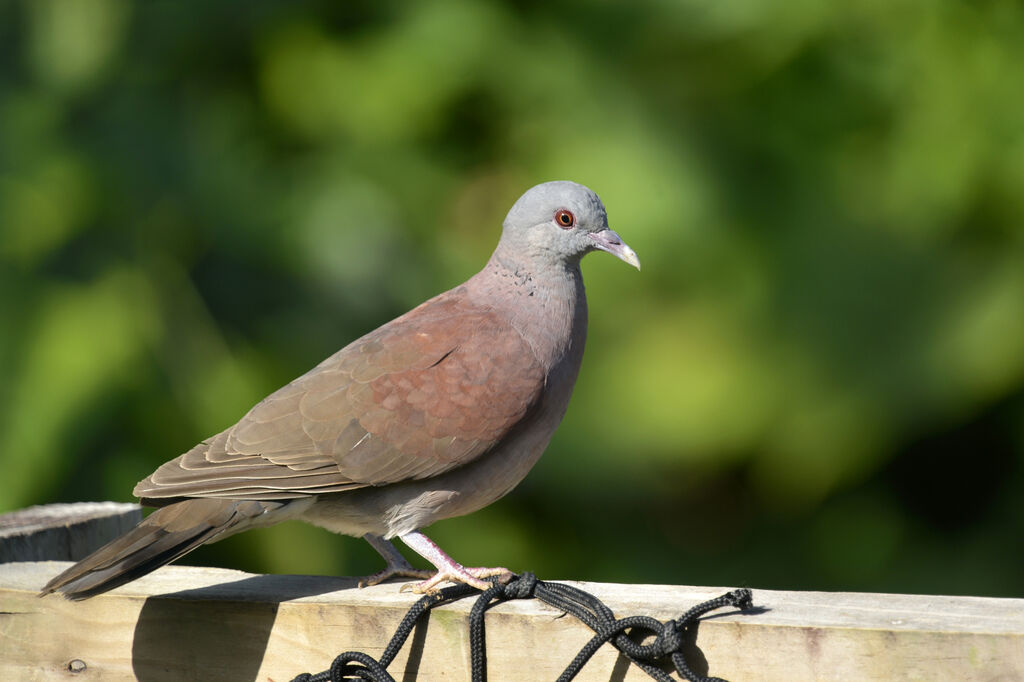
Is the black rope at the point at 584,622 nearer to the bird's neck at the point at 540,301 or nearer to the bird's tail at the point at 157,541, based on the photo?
the bird's tail at the point at 157,541

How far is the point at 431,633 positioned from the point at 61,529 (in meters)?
1.01

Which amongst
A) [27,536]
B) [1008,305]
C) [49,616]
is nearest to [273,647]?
[49,616]

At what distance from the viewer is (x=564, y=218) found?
2535 millimetres

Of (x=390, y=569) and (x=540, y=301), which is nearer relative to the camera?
(x=390, y=569)

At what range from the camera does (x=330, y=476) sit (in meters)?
2.18

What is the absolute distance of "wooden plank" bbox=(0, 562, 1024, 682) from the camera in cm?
154

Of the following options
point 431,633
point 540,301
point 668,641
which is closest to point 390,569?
point 431,633

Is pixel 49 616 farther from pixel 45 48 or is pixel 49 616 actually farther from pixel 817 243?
pixel 45 48

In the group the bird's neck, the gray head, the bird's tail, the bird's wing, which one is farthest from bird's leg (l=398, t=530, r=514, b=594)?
the gray head

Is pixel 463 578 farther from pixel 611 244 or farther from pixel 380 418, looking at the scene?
pixel 611 244

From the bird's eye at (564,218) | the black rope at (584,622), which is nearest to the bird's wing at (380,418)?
the bird's eye at (564,218)

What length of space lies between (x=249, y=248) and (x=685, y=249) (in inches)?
60.4

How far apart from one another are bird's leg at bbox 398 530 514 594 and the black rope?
8 cm

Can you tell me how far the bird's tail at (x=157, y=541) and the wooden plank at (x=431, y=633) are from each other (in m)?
0.07
